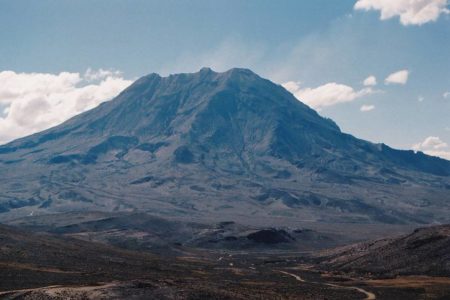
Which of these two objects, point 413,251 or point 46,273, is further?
point 413,251

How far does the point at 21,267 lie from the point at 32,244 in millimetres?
33342

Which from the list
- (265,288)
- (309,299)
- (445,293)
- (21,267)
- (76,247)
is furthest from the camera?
(76,247)

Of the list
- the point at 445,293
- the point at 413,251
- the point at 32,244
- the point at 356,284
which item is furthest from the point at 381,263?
the point at 32,244

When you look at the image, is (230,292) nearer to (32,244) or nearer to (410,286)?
(410,286)

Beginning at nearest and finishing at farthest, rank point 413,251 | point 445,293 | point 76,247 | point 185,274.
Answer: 1. point 445,293
2. point 185,274
3. point 413,251
4. point 76,247

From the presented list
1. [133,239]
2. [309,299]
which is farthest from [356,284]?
[133,239]

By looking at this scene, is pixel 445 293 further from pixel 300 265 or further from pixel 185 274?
pixel 300 265

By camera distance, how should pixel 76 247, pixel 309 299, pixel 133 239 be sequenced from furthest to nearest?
1. pixel 133 239
2. pixel 76 247
3. pixel 309 299

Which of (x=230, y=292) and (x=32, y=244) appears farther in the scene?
(x=32, y=244)

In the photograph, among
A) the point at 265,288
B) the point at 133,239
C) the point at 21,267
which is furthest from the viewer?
the point at 133,239

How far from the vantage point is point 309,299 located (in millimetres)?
70625

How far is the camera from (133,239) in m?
195

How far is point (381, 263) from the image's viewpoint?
369 feet

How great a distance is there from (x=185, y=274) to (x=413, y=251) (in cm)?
4330
